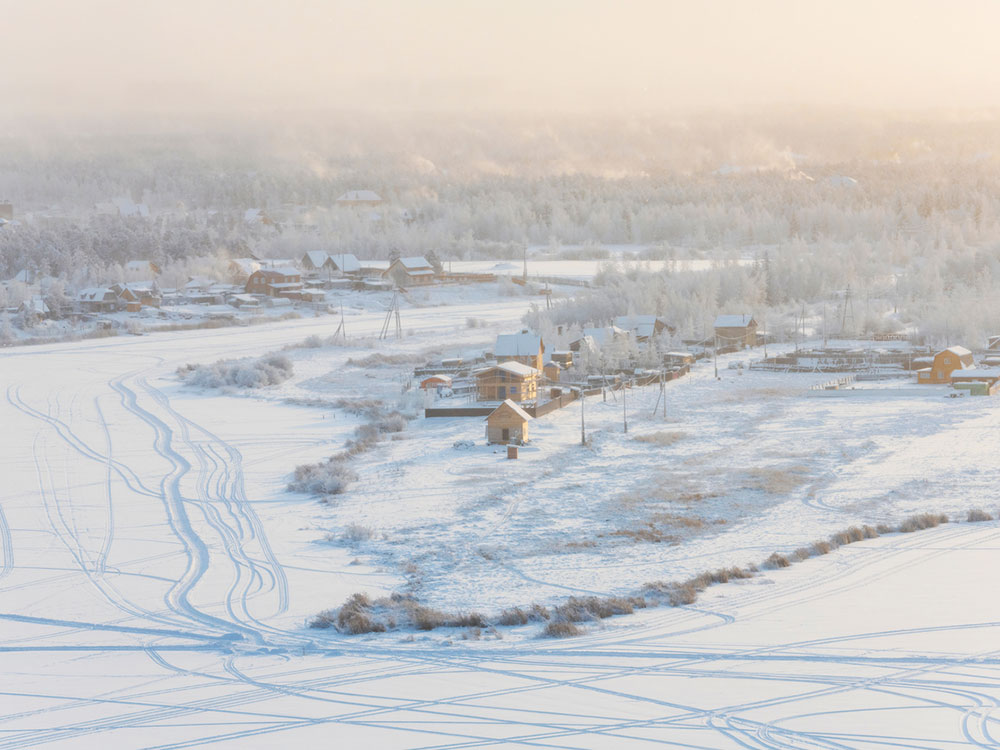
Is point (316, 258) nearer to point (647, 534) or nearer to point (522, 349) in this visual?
point (522, 349)

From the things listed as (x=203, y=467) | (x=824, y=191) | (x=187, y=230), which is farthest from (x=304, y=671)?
(x=824, y=191)

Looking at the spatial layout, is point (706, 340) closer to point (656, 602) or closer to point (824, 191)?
point (656, 602)

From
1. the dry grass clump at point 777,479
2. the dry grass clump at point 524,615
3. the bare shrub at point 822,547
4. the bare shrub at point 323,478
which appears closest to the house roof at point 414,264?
the bare shrub at point 323,478

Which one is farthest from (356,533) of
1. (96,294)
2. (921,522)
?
(96,294)

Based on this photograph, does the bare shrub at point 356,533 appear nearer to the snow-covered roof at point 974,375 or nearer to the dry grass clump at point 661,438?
the dry grass clump at point 661,438

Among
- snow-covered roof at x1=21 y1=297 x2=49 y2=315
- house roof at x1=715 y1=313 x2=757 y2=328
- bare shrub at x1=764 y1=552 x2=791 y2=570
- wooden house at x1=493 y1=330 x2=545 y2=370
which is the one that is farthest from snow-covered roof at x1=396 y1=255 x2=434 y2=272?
bare shrub at x1=764 y1=552 x2=791 y2=570
